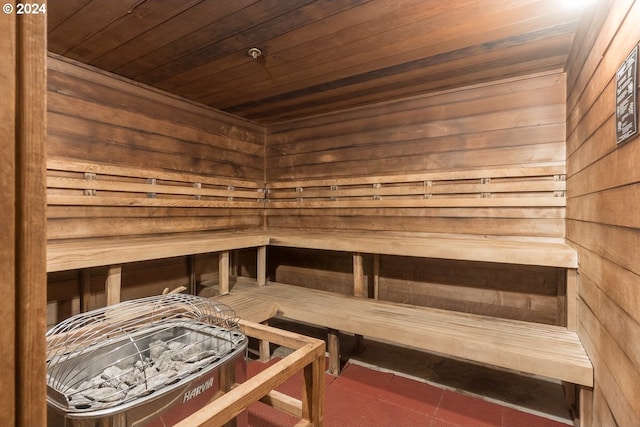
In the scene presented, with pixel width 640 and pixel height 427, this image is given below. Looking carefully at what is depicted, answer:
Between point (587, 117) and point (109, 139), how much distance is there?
141 inches

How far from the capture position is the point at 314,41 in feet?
7.51

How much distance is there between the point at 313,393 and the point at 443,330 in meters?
1.15

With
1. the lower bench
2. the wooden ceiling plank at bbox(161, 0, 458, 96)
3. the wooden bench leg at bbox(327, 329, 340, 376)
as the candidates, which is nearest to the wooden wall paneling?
the lower bench

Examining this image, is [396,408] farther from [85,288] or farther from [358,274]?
[85,288]

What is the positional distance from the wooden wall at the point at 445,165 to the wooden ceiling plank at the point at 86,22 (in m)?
2.31

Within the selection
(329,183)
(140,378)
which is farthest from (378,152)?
(140,378)

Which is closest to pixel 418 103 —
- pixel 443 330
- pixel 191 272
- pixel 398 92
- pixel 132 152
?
pixel 398 92

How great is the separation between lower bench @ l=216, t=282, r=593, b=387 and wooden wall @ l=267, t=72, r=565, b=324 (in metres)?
0.54

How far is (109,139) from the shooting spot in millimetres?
2830

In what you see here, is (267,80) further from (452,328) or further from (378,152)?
(452,328)

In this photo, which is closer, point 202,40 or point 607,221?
point 607,221

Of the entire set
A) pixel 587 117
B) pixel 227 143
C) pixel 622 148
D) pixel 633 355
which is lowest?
pixel 633 355

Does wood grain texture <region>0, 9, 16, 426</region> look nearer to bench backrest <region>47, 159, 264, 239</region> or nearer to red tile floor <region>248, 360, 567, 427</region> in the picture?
red tile floor <region>248, 360, 567, 427</region>

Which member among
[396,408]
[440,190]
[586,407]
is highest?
[440,190]
